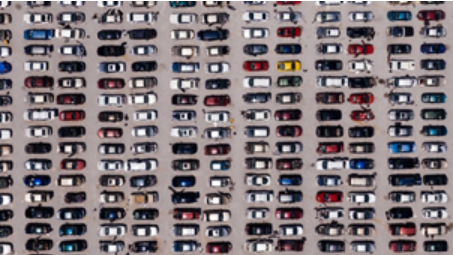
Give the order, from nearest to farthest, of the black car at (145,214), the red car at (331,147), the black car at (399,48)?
the black car at (399,48) < the red car at (331,147) < the black car at (145,214)

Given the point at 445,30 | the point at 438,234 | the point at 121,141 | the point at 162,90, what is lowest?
the point at 438,234

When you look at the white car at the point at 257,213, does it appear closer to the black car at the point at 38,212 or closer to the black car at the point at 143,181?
the black car at the point at 143,181

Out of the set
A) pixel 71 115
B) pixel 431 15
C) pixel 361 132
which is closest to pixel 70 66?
pixel 71 115

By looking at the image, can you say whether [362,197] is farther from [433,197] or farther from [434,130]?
[434,130]

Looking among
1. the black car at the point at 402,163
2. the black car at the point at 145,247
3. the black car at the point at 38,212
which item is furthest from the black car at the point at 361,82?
the black car at the point at 38,212

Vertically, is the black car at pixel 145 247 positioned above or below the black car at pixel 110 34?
below

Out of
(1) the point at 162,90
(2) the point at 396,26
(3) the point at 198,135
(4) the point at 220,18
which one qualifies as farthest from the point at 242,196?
(2) the point at 396,26

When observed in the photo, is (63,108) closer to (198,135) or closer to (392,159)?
(198,135)
